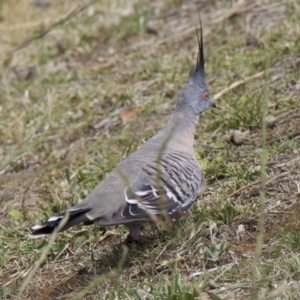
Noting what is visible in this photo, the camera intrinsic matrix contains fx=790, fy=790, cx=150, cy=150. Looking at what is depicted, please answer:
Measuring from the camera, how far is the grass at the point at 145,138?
3.78 m

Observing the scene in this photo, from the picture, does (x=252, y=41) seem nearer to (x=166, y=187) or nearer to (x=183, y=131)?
(x=183, y=131)

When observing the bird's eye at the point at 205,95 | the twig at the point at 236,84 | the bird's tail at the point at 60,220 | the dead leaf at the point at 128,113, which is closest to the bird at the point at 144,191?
the bird's tail at the point at 60,220

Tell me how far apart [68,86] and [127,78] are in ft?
1.99

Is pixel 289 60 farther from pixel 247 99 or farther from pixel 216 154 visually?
pixel 216 154

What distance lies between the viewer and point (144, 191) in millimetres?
4121

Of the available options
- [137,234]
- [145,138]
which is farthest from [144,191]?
[145,138]

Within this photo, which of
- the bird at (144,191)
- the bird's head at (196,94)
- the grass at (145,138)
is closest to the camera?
the grass at (145,138)

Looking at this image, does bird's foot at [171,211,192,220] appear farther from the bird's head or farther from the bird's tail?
the bird's head

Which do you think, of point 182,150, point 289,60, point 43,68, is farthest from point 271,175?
point 43,68

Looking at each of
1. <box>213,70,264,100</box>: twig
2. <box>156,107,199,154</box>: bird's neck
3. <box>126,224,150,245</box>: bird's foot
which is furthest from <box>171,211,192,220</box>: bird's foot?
<box>213,70,264,100</box>: twig

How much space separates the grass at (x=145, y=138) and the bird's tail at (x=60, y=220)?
0.36m

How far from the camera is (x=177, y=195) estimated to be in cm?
423

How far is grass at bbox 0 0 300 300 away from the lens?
12.4 ft

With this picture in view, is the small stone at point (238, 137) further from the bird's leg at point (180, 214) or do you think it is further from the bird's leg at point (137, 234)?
the bird's leg at point (137, 234)
